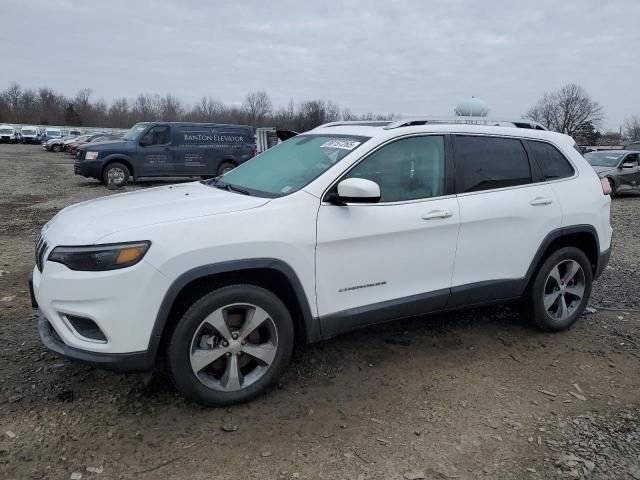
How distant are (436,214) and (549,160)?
1.43 metres

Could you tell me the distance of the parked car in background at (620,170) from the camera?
15320mm

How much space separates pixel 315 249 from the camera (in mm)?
3121

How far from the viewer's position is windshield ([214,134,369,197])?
344cm

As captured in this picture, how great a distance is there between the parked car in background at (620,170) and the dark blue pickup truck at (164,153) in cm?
1149

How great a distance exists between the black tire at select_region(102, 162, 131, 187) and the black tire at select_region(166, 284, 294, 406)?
13526 mm

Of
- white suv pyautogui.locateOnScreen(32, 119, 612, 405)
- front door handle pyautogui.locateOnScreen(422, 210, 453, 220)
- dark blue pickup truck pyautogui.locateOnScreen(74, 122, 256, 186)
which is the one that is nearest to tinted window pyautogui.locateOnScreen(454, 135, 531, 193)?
white suv pyautogui.locateOnScreen(32, 119, 612, 405)

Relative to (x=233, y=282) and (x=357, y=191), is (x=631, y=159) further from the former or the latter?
(x=233, y=282)

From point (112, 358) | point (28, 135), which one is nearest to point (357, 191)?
point (112, 358)

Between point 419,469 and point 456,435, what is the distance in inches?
15.8

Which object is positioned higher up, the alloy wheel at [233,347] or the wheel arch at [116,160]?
the wheel arch at [116,160]

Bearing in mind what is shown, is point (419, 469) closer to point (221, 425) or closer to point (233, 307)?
point (221, 425)

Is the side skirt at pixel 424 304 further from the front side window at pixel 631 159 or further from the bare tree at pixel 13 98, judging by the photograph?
the bare tree at pixel 13 98

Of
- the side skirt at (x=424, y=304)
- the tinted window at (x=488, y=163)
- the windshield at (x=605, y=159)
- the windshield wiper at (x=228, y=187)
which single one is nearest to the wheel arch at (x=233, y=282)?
the side skirt at (x=424, y=304)

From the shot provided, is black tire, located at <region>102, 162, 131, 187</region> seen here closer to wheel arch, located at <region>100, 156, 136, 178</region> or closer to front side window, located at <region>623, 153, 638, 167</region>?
wheel arch, located at <region>100, 156, 136, 178</region>
